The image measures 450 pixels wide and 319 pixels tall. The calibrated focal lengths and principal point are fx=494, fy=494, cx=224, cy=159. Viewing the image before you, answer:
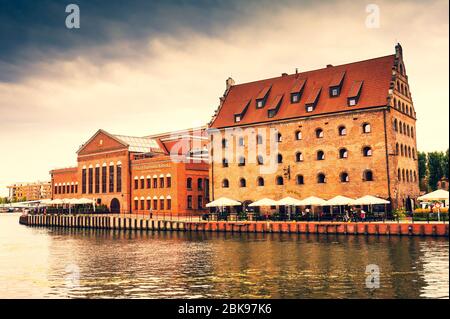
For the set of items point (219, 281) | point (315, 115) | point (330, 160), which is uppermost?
point (315, 115)

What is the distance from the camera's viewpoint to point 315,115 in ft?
184

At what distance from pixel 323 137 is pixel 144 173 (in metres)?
30.2

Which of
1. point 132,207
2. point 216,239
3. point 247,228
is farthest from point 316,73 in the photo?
point 132,207

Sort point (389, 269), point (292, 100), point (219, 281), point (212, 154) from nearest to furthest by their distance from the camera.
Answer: point (219, 281)
point (389, 269)
point (292, 100)
point (212, 154)

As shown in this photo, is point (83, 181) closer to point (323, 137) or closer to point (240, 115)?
point (240, 115)

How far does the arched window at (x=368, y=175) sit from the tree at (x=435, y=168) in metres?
38.5

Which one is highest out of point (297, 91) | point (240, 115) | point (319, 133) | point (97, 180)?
point (297, 91)

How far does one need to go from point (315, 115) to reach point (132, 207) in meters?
34.3

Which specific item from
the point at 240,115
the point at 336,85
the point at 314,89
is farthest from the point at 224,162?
the point at 336,85

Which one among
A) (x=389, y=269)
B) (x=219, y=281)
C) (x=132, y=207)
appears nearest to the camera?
(x=219, y=281)

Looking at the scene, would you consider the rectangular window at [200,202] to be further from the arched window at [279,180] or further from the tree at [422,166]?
the tree at [422,166]

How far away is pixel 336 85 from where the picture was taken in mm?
56781

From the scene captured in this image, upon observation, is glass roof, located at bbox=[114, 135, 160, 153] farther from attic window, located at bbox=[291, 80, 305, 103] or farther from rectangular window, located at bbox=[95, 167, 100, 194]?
attic window, located at bbox=[291, 80, 305, 103]

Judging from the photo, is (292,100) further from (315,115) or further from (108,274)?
(108,274)
